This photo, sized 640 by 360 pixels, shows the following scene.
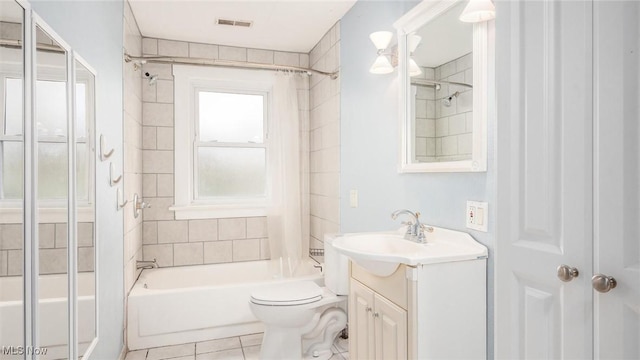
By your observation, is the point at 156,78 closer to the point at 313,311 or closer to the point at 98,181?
the point at 98,181

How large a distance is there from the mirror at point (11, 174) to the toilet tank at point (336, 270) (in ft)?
5.59

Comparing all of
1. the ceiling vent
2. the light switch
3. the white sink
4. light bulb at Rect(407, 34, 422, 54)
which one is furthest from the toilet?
the ceiling vent

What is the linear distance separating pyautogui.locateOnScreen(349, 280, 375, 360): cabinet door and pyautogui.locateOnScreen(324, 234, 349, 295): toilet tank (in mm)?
539

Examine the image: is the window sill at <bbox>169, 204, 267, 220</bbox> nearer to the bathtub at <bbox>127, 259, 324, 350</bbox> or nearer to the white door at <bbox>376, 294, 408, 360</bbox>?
the bathtub at <bbox>127, 259, 324, 350</bbox>

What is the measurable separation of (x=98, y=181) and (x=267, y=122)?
2034mm

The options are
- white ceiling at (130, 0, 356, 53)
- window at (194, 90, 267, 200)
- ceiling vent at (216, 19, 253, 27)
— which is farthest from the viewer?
window at (194, 90, 267, 200)

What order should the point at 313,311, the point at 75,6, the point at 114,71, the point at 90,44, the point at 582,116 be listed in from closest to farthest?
the point at 582,116, the point at 75,6, the point at 90,44, the point at 114,71, the point at 313,311

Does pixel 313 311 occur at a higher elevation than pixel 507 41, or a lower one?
lower

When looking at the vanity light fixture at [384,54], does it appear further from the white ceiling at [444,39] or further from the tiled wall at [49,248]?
the tiled wall at [49,248]

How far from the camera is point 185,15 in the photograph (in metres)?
2.88

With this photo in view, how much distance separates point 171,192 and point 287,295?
1.63 metres

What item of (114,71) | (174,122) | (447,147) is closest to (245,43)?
(174,122)

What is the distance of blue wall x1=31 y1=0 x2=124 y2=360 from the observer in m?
1.61

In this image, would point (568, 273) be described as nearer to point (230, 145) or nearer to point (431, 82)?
point (431, 82)
